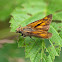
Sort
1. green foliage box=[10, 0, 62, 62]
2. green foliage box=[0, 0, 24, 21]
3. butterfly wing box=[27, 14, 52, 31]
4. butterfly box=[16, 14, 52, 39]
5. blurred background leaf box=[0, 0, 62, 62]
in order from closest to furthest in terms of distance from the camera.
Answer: green foliage box=[10, 0, 62, 62]
butterfly box=[16, 14, 52, 39]
butterfly wing box=[27, 14, 52, 31]
blurred background leaf box=[0, 0, 62, 62]
green foliage box=[0, 0, 24, 21]

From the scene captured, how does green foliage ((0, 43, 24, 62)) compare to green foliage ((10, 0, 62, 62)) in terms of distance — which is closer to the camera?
green foliage ((10, 0, 62, 62))

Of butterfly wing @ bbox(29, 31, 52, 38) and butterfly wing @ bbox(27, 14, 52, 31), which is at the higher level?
butterfly wing @ bbox(27, 14, 52, 31)

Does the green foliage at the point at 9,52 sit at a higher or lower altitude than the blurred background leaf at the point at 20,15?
lower

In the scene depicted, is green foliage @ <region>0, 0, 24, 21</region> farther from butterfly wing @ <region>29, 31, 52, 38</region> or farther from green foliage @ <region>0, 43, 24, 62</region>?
butterfly wing @ <region>29, 31, 52, 38</region>

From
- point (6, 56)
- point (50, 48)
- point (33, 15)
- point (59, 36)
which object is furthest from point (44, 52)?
point (6, 56)

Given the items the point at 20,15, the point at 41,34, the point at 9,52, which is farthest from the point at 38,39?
the point at 9,52

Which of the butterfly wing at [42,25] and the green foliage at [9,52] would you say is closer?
the butterfly wing at [42,25]

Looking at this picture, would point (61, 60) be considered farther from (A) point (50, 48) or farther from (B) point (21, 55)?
(A) point (50, 48)

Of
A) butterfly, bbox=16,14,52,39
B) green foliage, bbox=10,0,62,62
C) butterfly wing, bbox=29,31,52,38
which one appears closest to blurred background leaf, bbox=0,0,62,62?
green foliage, bbox=10,0,62,62

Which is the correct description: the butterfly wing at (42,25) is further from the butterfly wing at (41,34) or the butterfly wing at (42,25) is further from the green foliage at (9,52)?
the green foliage at (9,52)

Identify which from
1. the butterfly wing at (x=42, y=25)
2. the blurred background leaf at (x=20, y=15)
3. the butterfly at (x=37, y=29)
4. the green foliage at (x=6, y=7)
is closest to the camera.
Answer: the butterfly at (x=37, y=29)

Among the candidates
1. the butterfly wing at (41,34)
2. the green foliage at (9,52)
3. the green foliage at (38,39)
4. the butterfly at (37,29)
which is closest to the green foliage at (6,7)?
the green foliage at (38,39)

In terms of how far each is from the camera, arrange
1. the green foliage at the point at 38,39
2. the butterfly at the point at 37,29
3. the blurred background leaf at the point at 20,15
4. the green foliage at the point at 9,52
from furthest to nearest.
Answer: the green foliage at the point at 9,52, the blurred background leaf at the point at 20,15, the butterfly at the point at 37,29, the green foliage at the point at 38,39
